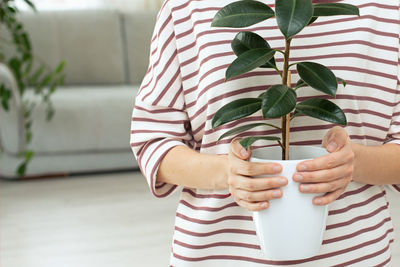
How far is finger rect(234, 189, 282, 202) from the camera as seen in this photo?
0.67 m

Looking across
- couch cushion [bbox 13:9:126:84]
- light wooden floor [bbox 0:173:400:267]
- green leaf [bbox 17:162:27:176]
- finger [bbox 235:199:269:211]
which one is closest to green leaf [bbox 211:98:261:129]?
finger [bbox 235:199:269:211]

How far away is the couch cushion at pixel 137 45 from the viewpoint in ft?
14.4

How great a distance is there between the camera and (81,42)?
13.9 ft

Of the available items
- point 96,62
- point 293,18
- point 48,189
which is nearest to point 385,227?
point 293,18

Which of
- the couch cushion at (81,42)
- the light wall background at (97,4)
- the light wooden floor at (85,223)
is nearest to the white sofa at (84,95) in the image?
the couch cushion at (81,42)

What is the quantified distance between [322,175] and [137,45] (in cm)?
383

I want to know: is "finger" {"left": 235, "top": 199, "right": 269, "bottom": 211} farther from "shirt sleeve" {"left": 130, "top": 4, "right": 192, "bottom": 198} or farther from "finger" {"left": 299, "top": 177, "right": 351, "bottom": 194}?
"shirt sleeve" {"left": 130, "top": 4, "right": 192, "bottom": 198}

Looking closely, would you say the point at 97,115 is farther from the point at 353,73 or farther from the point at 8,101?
the point at 353,73

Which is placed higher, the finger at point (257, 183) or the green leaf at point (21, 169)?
the finger at point (257, 183)

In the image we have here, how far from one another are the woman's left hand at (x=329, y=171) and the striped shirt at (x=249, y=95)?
12cm

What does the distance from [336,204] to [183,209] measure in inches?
8.9

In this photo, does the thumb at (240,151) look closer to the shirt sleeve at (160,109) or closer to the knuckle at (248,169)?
the knuckle at (248,169)

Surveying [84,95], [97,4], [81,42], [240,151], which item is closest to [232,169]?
[240,151]

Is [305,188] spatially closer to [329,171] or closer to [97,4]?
[329,171]
